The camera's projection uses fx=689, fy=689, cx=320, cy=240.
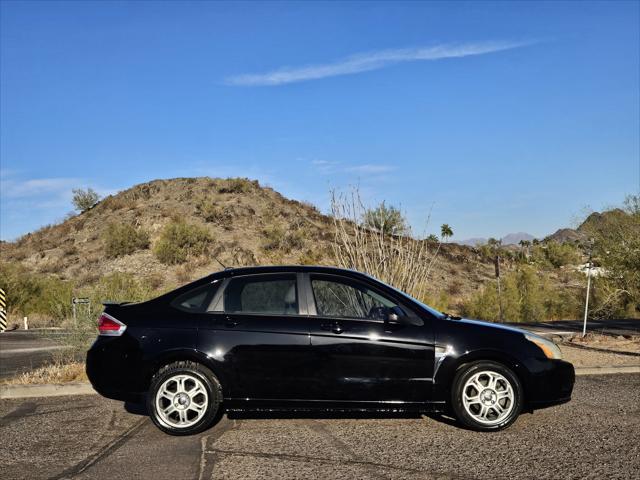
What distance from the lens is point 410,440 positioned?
21.0 ft

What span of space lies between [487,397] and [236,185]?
51045 mm

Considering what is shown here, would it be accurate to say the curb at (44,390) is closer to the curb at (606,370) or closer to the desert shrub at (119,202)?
the curb at (606,370)

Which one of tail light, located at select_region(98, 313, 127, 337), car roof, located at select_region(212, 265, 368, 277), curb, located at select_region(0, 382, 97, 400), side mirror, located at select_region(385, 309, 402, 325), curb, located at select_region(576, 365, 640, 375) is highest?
car roof, located at select_region(212, 265, 368, 277)

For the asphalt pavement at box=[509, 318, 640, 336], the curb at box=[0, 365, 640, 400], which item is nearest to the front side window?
the curb at box=[0, 365, 640, 400]

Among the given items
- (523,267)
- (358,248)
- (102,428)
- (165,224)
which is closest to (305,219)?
(165,224)

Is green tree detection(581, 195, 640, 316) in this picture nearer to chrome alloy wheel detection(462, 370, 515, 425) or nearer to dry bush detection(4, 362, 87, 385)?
chrome alloy wheel detection(462, 370, 515, 425)

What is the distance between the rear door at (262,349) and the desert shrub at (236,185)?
5015 cm

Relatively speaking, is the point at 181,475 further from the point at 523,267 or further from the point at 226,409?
the point at 523,267

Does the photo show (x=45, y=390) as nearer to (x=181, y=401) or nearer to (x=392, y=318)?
(x=181, y=401)

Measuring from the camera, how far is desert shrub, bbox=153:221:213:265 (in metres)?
42.9

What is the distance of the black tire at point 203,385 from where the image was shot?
6754 millimetres

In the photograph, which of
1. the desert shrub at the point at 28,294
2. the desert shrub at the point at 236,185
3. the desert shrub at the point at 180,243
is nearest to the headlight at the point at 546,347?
the desert shrub at the point at 28,294

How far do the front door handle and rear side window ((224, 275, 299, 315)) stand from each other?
330 mm

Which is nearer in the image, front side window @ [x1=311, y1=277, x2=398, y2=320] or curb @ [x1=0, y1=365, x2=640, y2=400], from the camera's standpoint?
front side window @ [x1=311, y1=277, x2=398, y2=320]
